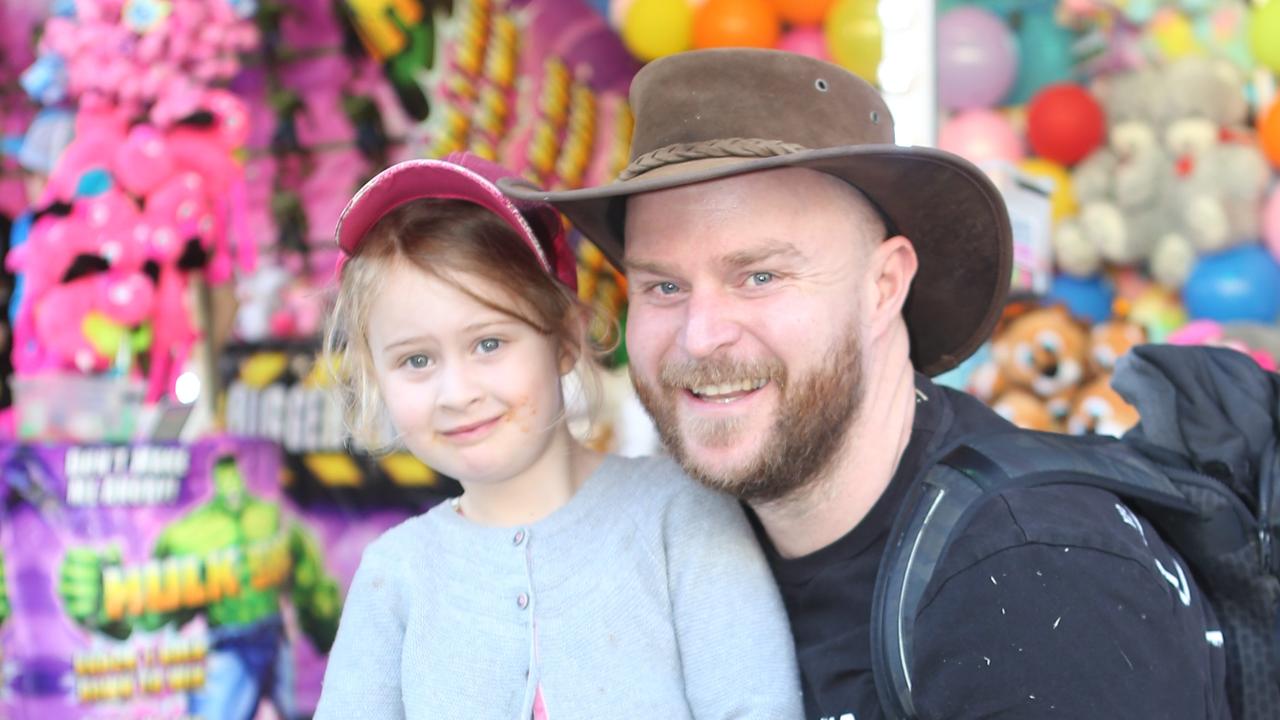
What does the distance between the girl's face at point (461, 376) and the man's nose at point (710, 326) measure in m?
0.34

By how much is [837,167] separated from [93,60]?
9.01ft

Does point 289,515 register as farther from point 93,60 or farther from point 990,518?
point 990,518

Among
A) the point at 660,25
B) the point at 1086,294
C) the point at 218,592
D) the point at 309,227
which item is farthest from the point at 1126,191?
the point at 218,592

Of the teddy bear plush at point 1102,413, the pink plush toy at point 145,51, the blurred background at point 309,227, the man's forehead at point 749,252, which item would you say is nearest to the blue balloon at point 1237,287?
the blurred background at point 309,227

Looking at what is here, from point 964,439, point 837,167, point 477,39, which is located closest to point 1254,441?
point 964,439

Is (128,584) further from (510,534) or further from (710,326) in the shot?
(710,326)

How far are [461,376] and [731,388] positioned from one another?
455mm

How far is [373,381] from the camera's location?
81.4 inches

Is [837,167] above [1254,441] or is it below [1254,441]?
above

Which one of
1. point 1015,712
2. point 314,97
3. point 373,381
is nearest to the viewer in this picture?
point 1015,712

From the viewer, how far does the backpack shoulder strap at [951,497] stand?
142cm

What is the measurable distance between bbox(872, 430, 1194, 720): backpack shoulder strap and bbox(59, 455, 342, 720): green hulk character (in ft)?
6.86

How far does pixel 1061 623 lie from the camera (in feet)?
4.31

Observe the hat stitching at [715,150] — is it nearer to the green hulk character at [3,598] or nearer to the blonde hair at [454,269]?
the blonde hair at [454,269]
